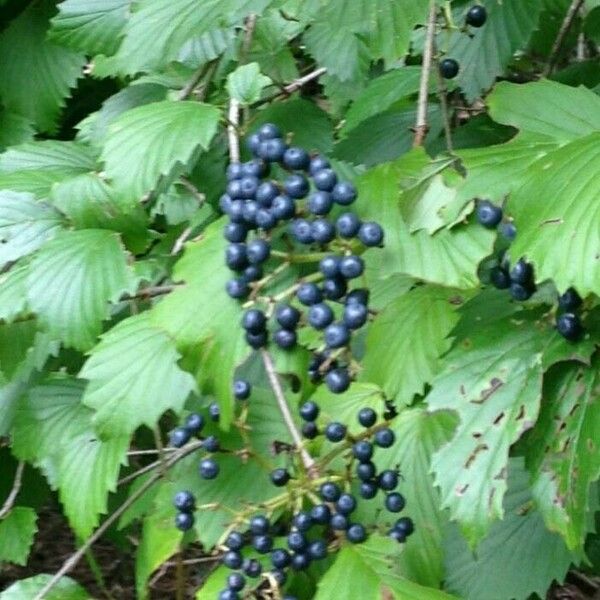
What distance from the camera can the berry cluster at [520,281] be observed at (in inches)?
41.6

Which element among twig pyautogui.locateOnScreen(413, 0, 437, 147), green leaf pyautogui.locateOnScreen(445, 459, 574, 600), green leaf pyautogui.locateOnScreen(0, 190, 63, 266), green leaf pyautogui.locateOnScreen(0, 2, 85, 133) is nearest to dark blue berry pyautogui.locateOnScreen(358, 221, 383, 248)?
twig pyautogui.locateOnScreen(413, 0, 437, 147)

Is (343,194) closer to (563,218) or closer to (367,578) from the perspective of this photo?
(563,218)

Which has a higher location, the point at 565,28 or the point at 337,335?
the point at 337,335

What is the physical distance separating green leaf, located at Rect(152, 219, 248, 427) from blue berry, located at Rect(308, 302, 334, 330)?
0.35 ft

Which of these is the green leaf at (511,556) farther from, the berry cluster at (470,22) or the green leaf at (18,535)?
the green leaf at (18,535)

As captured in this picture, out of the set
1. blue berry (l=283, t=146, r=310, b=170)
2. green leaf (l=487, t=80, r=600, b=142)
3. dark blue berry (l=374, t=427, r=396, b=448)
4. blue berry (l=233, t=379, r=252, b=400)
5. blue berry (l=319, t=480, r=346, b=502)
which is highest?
blue berry (l=283, t=146, r=310, b=170)

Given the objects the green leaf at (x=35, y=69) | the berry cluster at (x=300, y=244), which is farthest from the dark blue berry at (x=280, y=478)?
the green leaf at (x=35, y=69)

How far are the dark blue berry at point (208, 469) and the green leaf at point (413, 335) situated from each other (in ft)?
0.91

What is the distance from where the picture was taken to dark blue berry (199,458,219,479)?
1.40 meters

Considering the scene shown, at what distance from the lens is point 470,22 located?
5.46 feet

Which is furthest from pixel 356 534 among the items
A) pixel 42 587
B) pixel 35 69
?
pixel 35 69

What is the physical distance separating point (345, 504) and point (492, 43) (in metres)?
1.05

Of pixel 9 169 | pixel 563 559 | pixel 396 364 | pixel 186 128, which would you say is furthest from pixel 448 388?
pixel 9 169

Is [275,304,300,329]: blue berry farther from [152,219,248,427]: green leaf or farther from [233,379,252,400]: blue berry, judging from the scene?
[233,379,252,400]: blue berry
